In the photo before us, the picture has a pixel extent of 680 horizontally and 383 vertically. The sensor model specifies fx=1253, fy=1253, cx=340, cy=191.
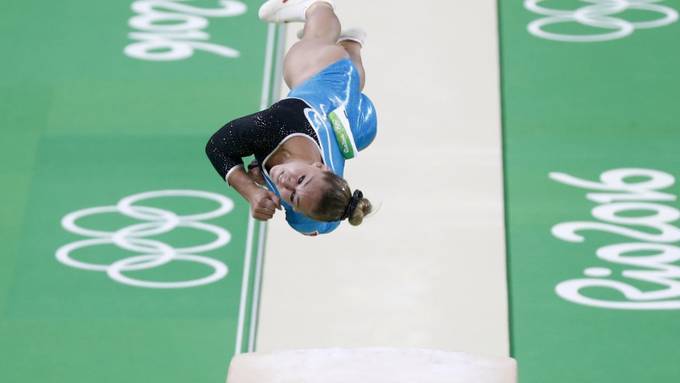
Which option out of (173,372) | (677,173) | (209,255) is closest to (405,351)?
(173,372)

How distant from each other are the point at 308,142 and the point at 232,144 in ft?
0.87

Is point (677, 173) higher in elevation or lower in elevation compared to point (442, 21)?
lower

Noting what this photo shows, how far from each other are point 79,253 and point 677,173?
311 cm

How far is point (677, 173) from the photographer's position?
6551 mm

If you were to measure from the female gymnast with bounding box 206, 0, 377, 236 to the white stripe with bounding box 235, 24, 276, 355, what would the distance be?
1.32m

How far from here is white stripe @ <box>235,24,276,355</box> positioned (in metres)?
5.86

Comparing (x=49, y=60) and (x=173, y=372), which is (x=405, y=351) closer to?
(x=173, y=372)

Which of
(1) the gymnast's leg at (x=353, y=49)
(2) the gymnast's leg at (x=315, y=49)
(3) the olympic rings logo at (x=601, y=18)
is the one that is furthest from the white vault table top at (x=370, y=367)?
(3) the olympic rings logo at (x=601, y=18)

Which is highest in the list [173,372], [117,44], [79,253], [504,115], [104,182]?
[117,44]

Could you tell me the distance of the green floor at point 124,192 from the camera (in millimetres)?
5883

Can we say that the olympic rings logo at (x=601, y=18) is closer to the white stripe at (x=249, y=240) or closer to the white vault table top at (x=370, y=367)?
the white stripe at (x=249, y=240)

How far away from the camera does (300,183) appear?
4117mm

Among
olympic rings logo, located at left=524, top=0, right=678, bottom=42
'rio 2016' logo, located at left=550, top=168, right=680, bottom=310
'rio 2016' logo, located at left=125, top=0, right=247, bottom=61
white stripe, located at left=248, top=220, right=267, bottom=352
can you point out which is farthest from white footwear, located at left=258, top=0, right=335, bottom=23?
olympic rings logo, located at left=524, top=0, right=678, bottom=42

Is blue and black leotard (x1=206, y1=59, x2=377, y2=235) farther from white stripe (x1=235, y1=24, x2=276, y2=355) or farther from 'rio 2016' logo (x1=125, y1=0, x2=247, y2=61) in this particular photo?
'rio 2016' logo (x1=125, y1=0, x2=247, y2=61)
